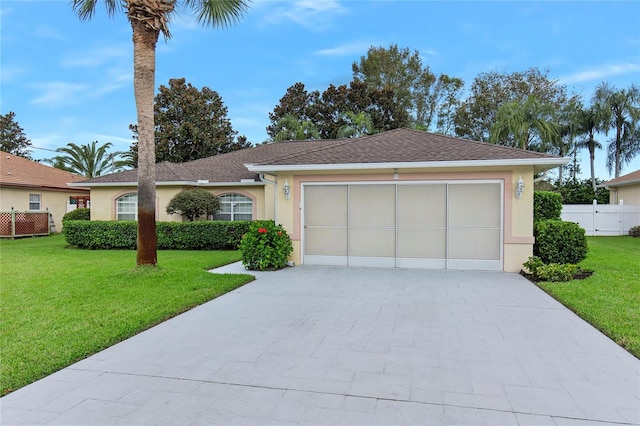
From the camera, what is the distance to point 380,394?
127 inches

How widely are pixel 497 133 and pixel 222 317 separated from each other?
25296 millimetres

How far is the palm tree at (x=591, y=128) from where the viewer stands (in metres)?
26.1

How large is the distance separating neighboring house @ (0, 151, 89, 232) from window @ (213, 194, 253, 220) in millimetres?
8362

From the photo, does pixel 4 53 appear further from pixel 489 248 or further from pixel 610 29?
pixel 610 29

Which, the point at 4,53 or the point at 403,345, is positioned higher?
the point at 4,53

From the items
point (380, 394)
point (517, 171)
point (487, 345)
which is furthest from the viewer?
point (517, 171)

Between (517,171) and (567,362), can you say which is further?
(517,171)

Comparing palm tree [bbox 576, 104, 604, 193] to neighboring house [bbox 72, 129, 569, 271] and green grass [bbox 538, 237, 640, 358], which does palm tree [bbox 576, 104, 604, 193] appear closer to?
green grass [bbox 538, 237, 640, 358]

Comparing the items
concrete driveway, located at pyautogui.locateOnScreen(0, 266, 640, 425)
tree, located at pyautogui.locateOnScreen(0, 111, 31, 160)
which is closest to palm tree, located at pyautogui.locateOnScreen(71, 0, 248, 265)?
concrete driveway, located at pyautogui.locateOnScreen(0, 266, 640, 425)

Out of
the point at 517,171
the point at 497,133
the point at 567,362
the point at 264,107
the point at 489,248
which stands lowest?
the point at 567,362

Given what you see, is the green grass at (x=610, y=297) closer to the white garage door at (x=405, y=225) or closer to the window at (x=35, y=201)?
the white garage door at (x=405, y=225)

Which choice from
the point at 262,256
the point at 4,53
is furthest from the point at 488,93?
the point at 4,53

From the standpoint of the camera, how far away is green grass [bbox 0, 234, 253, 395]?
4.13 meters

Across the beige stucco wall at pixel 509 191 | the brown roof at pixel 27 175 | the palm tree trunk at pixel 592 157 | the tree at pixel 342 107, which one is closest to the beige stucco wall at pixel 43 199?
the brown roof at pixel 27 175
